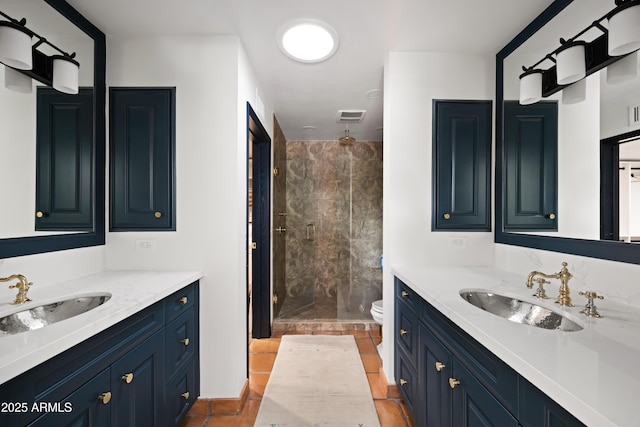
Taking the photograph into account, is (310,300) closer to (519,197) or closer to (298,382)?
(298,382)

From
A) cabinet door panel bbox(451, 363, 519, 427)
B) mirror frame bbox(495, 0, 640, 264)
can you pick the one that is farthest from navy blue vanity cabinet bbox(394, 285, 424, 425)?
mirror frame bbox(495, 0, 640, 264)

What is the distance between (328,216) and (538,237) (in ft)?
9.50

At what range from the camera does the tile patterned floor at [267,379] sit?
1.90 metres

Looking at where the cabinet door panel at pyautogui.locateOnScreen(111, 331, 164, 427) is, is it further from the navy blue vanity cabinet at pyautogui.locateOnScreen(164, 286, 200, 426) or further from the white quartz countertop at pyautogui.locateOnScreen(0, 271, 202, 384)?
the white quartz countertop at pyautogui.locateOnScreen(0, 271, 202, 384)

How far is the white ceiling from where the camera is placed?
5.46 ft

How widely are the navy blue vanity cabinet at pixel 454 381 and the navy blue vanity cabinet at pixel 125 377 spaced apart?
1267 millimetres

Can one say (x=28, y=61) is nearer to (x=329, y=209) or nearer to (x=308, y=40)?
(x=308, y=40)

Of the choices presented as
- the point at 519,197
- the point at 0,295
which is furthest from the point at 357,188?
the point at 0,295

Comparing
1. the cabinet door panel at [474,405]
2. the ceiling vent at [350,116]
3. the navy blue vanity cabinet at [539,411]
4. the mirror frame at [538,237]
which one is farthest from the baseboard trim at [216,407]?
the ceiling vent at [350,116]

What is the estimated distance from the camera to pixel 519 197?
1.88m

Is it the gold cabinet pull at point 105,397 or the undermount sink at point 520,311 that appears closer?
the gold cabinet pull at point 105,397

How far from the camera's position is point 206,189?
6.40 ft

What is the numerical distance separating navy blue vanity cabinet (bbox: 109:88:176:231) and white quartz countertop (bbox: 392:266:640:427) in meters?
1.65

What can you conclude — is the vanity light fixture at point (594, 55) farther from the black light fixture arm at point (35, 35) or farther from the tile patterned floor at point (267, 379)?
the black light fixture arm at point (35, 35)
